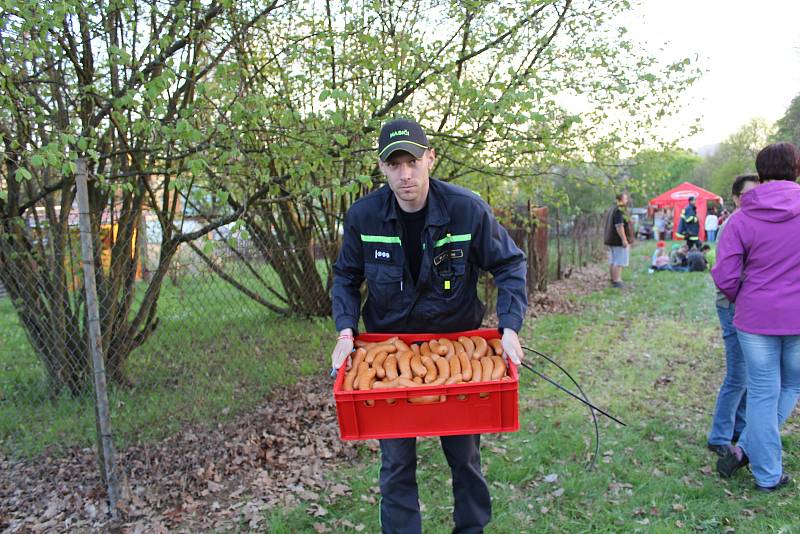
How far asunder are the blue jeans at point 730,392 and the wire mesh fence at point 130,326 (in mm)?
3413

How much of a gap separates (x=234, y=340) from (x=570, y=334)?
4723 millimetres

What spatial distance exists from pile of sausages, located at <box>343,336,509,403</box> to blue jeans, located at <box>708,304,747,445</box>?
6.84 feet

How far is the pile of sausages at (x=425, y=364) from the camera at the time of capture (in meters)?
2.34

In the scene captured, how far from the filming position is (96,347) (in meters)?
3.51

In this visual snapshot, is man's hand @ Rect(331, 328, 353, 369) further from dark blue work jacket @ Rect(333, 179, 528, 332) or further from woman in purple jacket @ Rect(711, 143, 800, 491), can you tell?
woman in purple jacket @ Rect(711, 143, 800, 491)

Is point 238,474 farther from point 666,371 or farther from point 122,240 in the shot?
point 666,371

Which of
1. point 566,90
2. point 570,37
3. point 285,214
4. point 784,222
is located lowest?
point 784,222

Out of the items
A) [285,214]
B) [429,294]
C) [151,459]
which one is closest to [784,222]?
[429,294]

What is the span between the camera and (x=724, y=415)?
3949 mm

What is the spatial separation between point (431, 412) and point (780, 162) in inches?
100

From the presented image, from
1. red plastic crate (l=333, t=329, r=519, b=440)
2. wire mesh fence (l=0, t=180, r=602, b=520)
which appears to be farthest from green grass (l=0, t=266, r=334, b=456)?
red plastic crate (l=333, t=329, r=519, b=440)

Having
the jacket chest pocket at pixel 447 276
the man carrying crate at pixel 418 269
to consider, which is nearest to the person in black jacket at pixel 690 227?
the man carrying crate at pixel 418 269

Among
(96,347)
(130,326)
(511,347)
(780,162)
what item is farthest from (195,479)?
(780,162)

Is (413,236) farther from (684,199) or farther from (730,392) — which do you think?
(684,199)
